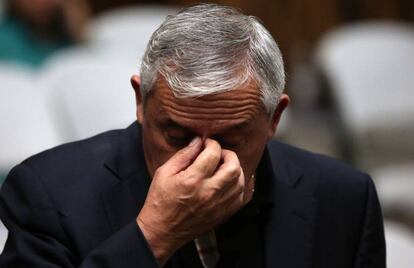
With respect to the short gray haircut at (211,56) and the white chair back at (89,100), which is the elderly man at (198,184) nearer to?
the short gray haircut at (211,56)

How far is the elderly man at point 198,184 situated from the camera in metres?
1.78

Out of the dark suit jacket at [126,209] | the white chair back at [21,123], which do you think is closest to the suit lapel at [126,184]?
the dark suit jacket at [126,209]

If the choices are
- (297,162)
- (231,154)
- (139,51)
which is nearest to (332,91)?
(139,51)

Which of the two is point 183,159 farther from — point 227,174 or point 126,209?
Answer: point 126,209

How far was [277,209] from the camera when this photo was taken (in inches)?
82.0

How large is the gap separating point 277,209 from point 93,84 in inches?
69.3

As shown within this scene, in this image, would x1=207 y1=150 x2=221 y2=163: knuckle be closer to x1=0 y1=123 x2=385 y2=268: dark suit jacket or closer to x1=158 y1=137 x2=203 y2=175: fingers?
x1=158 y1=137 x2=203 y2=175: fingers

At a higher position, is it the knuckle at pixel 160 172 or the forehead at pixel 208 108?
the forehead at pixel 208 108

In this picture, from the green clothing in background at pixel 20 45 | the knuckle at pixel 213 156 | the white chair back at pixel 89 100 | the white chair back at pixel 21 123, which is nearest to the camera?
the knuckle at pixel 213 156

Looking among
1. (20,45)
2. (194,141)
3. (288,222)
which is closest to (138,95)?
(194,141)

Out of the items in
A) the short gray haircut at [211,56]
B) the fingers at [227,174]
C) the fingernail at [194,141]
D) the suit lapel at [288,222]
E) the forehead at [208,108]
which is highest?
the short gray haircut at [211,56]

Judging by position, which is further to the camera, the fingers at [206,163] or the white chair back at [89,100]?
the white chair back at [89,100]

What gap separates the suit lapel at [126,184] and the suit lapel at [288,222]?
270mm

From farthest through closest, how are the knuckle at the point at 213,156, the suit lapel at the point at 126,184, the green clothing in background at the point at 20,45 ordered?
1. the green clothing in background at the point at 20,45
2. the suit lapel at the point at 126,184
3. the knuckle at the point at 213,156
